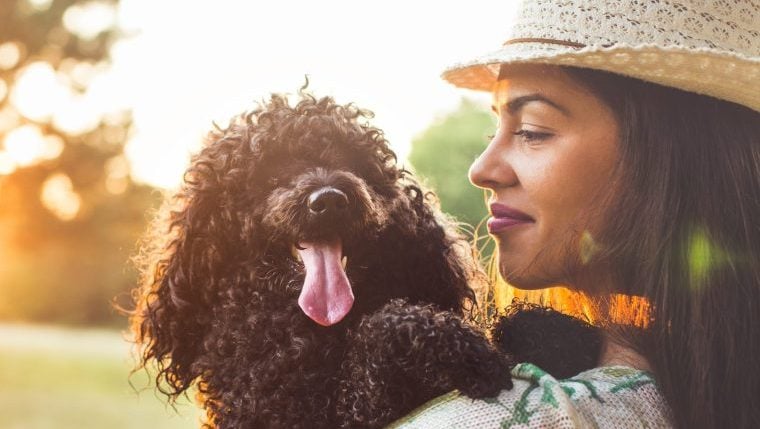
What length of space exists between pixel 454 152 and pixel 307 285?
47.3ft

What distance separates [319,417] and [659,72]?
1139mm

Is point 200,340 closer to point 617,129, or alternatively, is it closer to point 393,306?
point 393,306

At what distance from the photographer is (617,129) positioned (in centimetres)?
230

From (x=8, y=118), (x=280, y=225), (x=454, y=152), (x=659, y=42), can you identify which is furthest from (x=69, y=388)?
(x=659, y=42)

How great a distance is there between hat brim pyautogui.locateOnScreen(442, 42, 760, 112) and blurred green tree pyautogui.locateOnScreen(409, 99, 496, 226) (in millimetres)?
9804

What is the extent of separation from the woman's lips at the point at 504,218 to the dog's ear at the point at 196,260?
2.15 ft

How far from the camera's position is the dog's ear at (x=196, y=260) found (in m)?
2.53

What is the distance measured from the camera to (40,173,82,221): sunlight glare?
27.5 metres

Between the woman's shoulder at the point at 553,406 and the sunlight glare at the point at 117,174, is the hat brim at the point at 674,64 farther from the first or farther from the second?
the sunlight glare at the point at 117,174

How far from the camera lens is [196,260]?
8.46 ft

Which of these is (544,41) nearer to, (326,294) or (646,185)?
(646,185)

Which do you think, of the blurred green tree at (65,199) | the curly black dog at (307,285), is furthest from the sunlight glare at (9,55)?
the curly black dog at (307,285)

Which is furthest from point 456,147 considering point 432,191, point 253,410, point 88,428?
point 253,410

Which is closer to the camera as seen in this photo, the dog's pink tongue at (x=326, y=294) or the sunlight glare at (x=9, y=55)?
the dog's pink tongue at (x=326, y=294)
